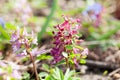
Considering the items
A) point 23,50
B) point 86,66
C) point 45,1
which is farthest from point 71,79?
point 45,1

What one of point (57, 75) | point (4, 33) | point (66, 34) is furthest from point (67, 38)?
point (4, 33)

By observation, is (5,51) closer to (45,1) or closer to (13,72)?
(13,72)

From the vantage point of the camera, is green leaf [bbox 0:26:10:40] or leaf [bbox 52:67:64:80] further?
green leaf [bbox 0:26:10:40]

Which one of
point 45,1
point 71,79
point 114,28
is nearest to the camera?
point 71,79

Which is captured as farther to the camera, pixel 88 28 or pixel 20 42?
pixel 88 28

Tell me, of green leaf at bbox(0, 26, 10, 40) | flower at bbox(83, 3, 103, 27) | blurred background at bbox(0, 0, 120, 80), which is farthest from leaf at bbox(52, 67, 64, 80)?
flower at bbox(83, 3, 103, 27)

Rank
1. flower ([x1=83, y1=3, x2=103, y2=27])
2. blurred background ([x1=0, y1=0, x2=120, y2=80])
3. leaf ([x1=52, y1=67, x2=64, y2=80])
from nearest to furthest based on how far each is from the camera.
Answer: leaf ([x1=52, y1=67, x2=64, y2=80]), blurred background ([x1=0, y1=0, x2=120, y2=80]), flower ([x1=83, y1=3, x2=103, y2=27])

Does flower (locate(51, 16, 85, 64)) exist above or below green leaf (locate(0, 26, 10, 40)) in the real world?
below

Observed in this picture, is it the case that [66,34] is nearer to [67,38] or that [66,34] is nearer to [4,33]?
[67,38]

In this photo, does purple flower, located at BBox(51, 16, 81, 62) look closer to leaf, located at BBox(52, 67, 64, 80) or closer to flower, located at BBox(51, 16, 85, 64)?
flower, located at BBox(51, 16, 85, 64)

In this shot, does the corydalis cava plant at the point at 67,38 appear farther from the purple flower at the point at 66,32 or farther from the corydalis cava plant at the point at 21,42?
the corydalis cava plant at the point at 21,42

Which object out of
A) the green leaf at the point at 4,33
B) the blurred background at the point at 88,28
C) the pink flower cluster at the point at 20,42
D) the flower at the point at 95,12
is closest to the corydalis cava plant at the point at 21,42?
the pink flower cluster at the point at 20,42
